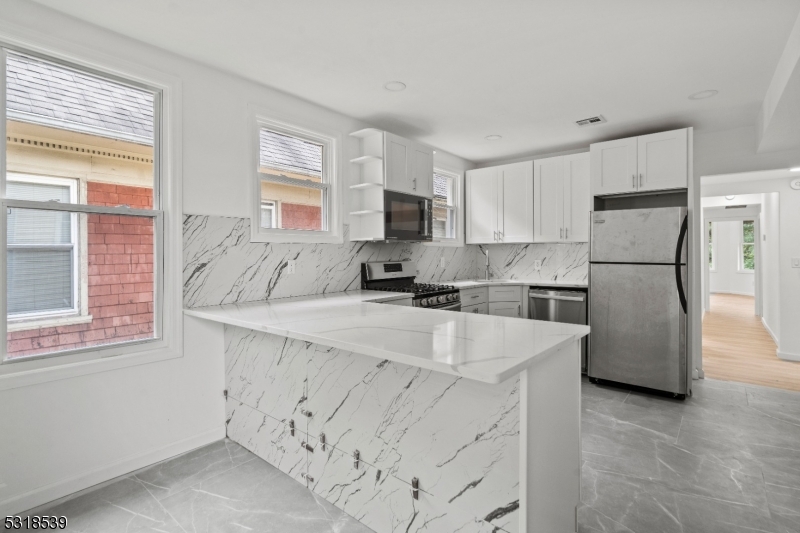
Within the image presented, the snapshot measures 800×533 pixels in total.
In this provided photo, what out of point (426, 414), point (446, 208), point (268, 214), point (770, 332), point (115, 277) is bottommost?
point (770, 332)

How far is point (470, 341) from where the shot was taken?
61.7 inches

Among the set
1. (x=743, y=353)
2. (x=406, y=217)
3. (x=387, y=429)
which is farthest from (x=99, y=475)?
(x=743, y=353)

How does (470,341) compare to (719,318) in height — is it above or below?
above

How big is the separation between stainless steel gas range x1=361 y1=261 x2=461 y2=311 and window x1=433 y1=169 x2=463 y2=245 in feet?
3.15

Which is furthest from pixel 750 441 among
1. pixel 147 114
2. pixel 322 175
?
pixel 147 114

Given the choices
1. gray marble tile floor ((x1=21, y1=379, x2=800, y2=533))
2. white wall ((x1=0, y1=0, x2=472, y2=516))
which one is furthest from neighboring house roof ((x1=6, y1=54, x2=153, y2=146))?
gray marble tile floor ((x1=21, y1=379, x2=800, y2=533))

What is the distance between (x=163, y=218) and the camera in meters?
2.57

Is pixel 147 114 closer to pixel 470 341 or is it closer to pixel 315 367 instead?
pixel 315 367

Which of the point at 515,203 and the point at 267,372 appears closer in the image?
the point at 267,372

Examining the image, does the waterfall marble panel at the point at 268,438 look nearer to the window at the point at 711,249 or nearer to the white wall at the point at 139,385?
the white wall at the point at 139,385

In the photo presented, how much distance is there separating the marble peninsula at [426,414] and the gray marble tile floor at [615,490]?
204 mm

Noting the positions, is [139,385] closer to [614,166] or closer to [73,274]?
[73,274]

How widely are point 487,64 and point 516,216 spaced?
2455 mm

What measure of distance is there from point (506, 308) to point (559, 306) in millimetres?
577
